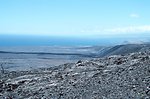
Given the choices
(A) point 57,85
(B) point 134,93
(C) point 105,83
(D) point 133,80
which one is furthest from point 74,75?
(B) point 134,93

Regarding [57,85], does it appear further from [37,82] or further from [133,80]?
[133,80]

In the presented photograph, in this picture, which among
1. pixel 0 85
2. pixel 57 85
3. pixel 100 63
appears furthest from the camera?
pixel 100 63

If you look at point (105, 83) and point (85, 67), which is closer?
point (105, 83)

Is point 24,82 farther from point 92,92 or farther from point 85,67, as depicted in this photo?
point 92,92

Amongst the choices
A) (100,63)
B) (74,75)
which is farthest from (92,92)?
(100,63)

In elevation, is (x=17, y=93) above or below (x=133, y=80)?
below

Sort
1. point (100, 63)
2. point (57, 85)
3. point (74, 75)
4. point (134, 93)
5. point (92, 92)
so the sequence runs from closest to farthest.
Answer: point (134, 93) < point (92, 92) < point (57, 85) < point (74, 75) < point (100, 63)
